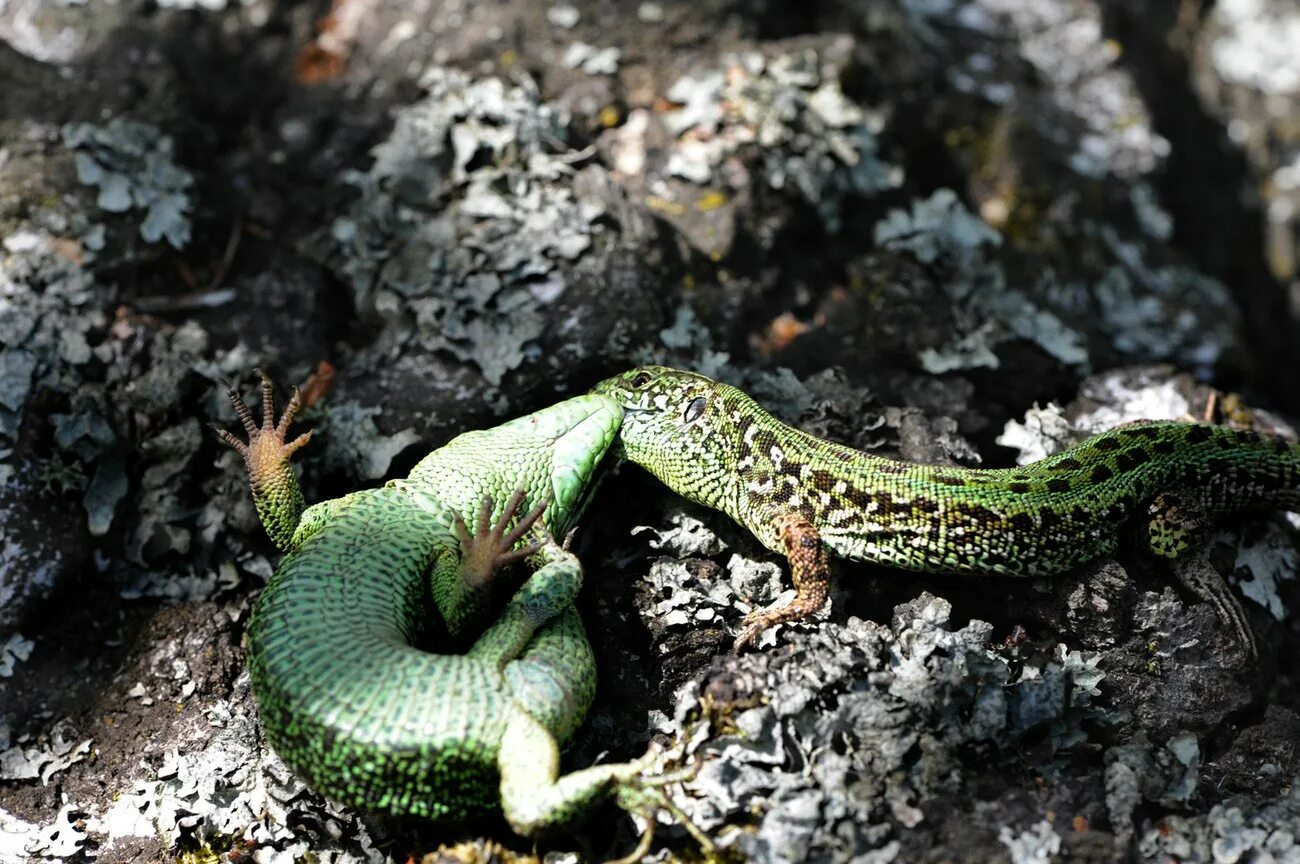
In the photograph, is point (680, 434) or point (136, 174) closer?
point (680, 434)

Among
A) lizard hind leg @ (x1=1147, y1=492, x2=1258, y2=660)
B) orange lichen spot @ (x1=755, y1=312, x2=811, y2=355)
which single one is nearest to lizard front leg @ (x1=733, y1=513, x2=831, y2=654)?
orange lichen spot @ (x1=755, y1=312, x2=811, y2=355)

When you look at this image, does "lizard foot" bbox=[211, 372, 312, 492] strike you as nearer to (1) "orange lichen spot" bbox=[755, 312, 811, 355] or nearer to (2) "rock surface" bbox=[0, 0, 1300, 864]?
(2) "rock surface" bbox=[0, 0, 1300, 864]

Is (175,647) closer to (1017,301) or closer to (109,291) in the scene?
(109,291)

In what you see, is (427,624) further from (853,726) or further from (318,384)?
(853,726)

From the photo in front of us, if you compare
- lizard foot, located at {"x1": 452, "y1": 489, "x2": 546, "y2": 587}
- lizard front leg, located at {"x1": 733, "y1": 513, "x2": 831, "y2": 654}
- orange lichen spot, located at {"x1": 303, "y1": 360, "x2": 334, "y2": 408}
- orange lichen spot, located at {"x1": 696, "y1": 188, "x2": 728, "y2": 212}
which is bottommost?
lizard front leg, located at {"x1": 733, "y1": 513, "x2": 831, "y2": 654}

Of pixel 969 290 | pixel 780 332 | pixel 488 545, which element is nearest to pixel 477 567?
pixel 488 545

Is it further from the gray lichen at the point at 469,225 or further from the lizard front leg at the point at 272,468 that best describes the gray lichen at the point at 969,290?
the lizard front leg at the point at 272,468
